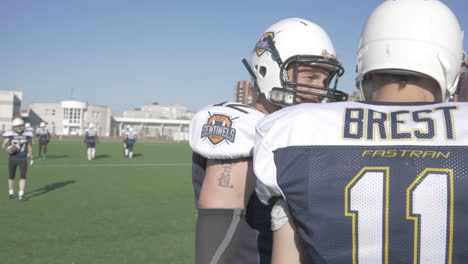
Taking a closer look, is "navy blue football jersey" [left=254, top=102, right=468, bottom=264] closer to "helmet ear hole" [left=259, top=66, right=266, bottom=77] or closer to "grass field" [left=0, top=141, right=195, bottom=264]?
"helmet ear hole" [left=259, top=66, right=266, bottom=77]

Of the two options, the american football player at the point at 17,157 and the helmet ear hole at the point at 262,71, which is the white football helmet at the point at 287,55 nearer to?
the helmet ear hole at the point at 262,71

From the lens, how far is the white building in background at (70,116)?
274 ft

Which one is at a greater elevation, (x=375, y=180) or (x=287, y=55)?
(x=287, y=55)

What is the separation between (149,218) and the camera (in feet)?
26.6

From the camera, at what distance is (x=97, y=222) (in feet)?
25.0

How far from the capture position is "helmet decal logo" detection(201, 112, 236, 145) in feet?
5.76

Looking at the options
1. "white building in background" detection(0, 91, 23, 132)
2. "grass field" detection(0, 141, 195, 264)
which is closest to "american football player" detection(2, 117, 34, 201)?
"grass field" detection(0, 141, 195, 264)

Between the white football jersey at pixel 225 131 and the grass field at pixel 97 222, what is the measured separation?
4.24 meters

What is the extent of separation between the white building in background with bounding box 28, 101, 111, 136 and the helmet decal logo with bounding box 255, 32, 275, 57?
8423cm

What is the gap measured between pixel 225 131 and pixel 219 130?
38 millimetres

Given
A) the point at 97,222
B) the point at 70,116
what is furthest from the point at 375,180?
the point at 70,116

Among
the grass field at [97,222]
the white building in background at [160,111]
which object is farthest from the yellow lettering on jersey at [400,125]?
the white building in background at [160,111]

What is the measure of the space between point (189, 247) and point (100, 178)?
29.3 feet

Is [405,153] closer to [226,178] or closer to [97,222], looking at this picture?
[226,178]
